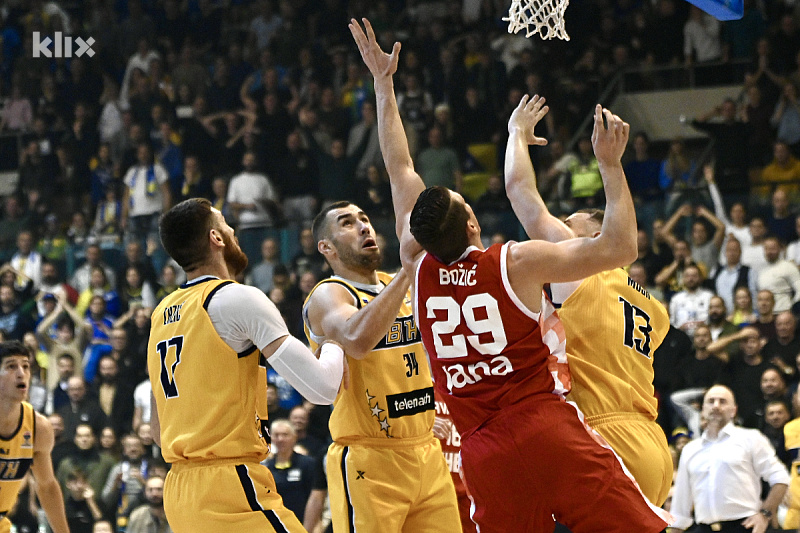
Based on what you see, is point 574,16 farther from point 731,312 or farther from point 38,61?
point 38,61

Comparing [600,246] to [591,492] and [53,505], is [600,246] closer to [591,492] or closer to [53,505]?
[591,492]

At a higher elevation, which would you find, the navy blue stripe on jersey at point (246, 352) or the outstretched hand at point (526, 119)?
the outstretched hand at point (526, 119)

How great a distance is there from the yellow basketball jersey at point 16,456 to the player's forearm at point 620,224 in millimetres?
4780

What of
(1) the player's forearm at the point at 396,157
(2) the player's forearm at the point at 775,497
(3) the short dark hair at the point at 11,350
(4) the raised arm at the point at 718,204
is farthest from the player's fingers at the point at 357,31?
(4) the raised arm at the point at 718,204

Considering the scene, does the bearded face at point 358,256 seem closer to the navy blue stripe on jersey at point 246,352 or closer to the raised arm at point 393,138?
the raised arm at point 393,138

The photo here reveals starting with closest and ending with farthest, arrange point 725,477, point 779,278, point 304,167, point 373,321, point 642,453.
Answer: point 373,321
point 642,453
point 725,477
point 779,278
point 304,167

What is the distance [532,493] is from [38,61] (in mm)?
15415

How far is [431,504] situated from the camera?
5504mm

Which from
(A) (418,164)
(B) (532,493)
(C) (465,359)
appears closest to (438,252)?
(C) (465,359)

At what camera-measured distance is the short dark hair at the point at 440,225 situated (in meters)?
4.77

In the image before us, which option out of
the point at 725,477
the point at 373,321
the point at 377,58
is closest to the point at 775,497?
the point at 725,477

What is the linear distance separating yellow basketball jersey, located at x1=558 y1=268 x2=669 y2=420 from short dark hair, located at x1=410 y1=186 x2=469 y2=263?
0.97 m

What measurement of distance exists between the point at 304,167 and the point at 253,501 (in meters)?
11.0

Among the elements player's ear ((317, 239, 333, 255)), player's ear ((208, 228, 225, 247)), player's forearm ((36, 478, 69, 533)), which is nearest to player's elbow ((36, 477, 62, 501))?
player's forearm ((36, 478, 69, 533))
